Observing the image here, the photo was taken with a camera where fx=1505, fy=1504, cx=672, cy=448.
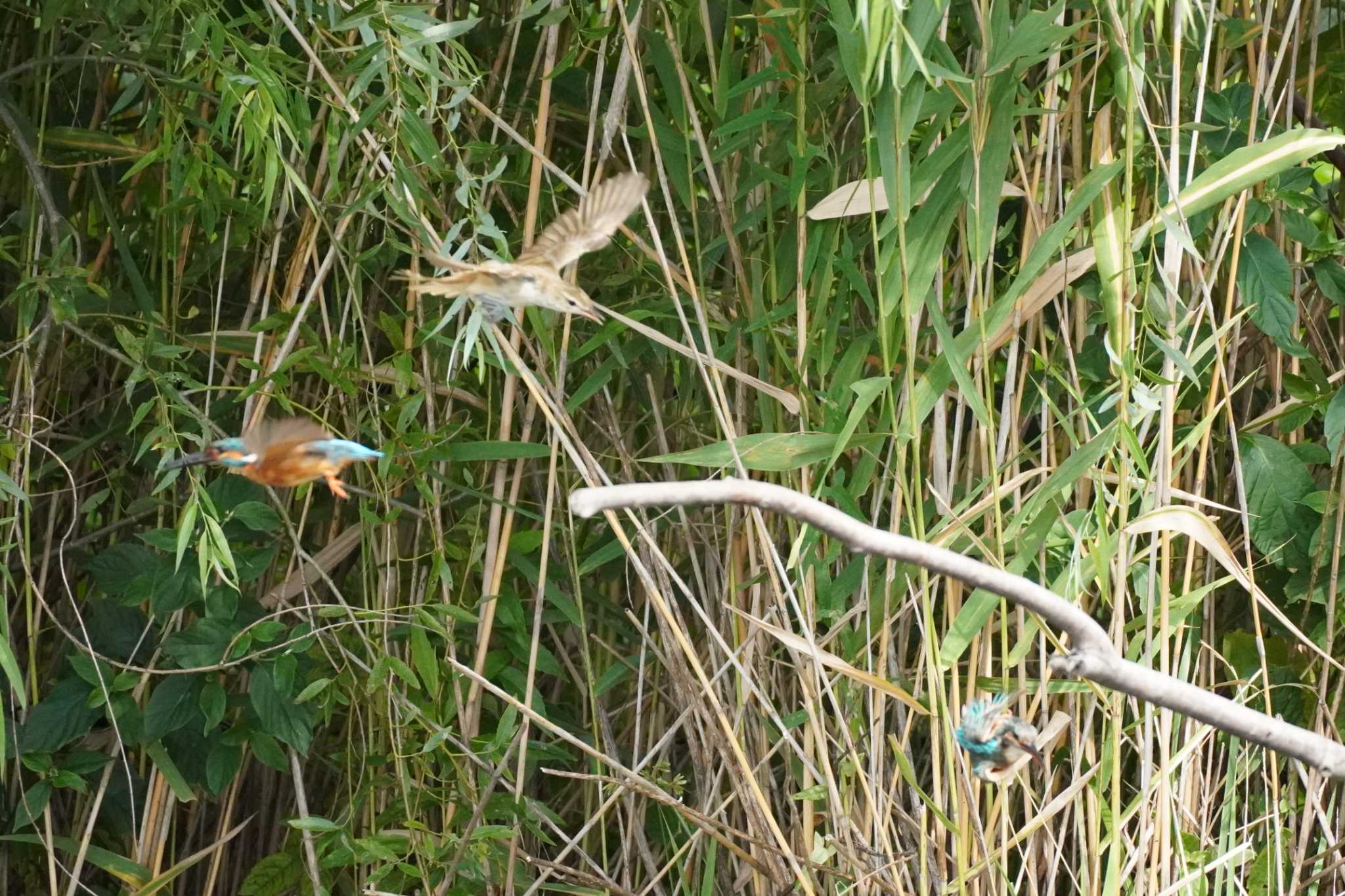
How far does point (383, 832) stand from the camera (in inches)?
64.7

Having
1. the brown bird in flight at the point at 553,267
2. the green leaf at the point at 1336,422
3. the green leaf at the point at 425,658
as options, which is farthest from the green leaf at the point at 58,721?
the green leaf at the point at 1336,422

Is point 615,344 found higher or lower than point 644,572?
higher

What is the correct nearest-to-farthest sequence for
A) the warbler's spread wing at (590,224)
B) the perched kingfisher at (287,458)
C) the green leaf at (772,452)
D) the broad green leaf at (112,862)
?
the perched kingfisher at (287,458) → the warbler's spread wing at (590,224) → the green leaf at (772,452) → the broad green leaf at (112,862)

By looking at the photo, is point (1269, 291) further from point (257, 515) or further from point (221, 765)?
point (221, 765)

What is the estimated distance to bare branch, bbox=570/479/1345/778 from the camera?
1.91 feet

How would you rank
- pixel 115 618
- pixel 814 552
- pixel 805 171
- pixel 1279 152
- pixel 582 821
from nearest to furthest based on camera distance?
1. pixel 1279 152
2. pixel 805 171
3. pixel 814 552
4. pixel 115 618
5. pixel 582 821

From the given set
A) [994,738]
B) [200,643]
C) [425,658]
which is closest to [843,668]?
[994,738]

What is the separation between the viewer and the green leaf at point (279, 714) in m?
1.60

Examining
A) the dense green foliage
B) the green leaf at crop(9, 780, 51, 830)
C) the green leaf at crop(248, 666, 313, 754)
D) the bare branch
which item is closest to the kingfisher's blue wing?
the bare branch

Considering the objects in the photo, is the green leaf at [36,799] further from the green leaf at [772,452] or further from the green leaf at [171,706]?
the green leaf at [772,452]

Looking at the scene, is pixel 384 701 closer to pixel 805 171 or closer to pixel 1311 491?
pixel 805 171

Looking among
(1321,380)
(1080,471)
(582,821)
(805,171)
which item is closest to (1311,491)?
(1321,380)

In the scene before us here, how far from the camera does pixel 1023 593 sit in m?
0.66

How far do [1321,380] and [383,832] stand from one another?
1.15 m
